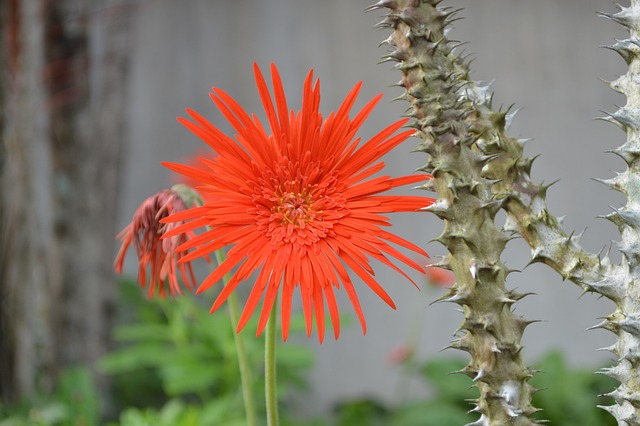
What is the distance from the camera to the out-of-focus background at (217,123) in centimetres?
265

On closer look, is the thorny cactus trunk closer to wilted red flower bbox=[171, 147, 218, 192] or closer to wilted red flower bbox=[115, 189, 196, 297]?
wilted red flower bbox=[115, 189, 196, 297]

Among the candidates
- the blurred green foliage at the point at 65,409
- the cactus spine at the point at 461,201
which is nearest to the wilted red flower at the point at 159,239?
the cactus spine at the point at 461,201

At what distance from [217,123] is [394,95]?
1.17 metres

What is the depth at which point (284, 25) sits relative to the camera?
407 centimetres

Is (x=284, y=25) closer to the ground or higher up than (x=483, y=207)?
higher up

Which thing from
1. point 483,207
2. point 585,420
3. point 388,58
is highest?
point 388,58

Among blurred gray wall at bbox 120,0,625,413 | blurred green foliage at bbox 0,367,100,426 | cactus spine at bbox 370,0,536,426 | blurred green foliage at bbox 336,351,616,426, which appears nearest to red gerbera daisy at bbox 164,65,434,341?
cactus spine at bbox 370,0,536,426

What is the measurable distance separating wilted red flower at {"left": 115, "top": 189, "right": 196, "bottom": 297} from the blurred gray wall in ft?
8.59

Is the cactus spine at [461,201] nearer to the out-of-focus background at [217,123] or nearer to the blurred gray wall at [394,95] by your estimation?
the out-of-focus background at [217,123]

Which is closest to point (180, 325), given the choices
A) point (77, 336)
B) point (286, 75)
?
point (77, 336)

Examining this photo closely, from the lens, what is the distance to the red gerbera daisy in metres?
0.68

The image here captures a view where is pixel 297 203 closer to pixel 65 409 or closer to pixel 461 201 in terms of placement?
pixel 461 201

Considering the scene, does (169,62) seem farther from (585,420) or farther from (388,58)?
(388,58)

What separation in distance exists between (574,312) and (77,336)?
2203mm
